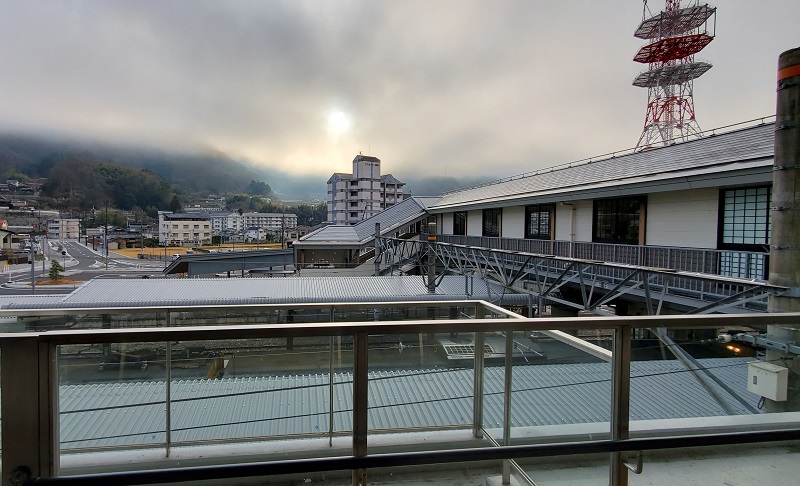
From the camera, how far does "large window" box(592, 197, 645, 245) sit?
45.4 ft

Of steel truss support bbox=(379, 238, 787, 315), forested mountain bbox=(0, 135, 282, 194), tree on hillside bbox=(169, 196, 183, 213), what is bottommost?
steel truss support bbox=(379, 238, 787, 315)

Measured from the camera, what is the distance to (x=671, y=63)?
77.9ft

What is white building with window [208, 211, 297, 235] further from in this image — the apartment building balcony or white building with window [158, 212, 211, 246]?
the apartment building balcony

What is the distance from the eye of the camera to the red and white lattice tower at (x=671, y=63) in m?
22.4

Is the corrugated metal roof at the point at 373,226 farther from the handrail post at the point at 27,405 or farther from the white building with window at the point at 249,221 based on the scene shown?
the white building with window at the point at 249,221

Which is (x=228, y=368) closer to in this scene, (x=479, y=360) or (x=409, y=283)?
(x=479, y=360)

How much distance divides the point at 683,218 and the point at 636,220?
1884 millimetres

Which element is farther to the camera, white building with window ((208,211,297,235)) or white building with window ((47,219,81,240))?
white building with window ((208,211,297,235))

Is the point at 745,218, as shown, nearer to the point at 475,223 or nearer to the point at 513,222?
the point at 513,222

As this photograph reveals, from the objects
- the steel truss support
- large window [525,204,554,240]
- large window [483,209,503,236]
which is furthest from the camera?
large window [483,209,503,236]

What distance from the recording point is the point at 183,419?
2291mm

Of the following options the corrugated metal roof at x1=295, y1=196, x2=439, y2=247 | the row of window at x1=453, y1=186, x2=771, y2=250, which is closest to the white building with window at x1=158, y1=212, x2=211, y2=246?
the corrugated metal roof at x1=295, y1=196, x2=439, y2=247

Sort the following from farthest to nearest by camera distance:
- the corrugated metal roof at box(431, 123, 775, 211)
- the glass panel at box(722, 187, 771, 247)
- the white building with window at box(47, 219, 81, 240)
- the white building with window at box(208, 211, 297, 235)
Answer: the white building with window at box(208, 211, 297, 235) < the white building with window at box(47, 219, 81, 240) < the corrugated metal roof at box(431, 123, 775, 211) < the glass panel at box(722, 187, 771, 247)

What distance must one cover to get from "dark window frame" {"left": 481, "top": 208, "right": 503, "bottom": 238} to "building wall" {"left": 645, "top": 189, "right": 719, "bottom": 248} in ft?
32.1
